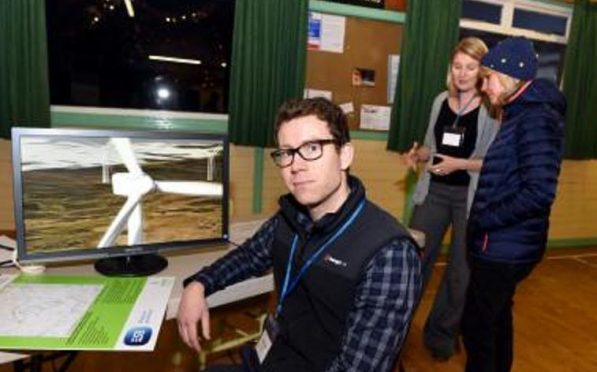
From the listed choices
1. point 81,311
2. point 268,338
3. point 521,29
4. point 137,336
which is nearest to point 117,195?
point 81,311

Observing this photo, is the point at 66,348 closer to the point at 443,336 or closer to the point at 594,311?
the point at 443,336

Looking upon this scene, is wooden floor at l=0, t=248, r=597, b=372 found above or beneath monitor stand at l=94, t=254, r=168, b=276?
beneath

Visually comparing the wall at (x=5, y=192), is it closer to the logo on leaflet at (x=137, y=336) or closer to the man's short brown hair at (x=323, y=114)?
the logo on leaflet at (x=137, y=336)

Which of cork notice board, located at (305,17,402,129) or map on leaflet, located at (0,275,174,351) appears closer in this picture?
map on leaflet, located at (0,275,174,351)

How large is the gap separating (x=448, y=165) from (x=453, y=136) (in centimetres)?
19

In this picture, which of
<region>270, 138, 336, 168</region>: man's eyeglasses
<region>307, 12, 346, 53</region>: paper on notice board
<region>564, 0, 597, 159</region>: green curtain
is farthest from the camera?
<region>564, 0, 597, 159</region>: green curtain


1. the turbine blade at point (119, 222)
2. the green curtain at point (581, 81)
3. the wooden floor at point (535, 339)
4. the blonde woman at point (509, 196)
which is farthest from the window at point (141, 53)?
the green curtain at point (581, 81)

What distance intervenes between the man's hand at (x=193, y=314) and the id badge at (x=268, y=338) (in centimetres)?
15

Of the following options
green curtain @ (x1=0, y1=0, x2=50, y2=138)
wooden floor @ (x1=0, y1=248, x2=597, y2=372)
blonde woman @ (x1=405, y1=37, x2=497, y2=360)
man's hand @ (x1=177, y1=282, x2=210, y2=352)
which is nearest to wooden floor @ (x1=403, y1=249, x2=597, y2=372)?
wooden floor @ (x1=0, y1=248, x2=597, y2=372)

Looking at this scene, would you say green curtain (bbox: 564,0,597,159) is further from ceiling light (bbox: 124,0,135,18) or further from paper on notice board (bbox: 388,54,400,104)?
ceiling light (bbox: 124,0,135,18)

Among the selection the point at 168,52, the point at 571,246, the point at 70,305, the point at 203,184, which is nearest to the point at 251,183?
the point at 168,52

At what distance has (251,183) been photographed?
3797 mm

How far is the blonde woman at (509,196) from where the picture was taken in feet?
5.80

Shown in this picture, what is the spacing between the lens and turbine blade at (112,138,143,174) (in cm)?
150
